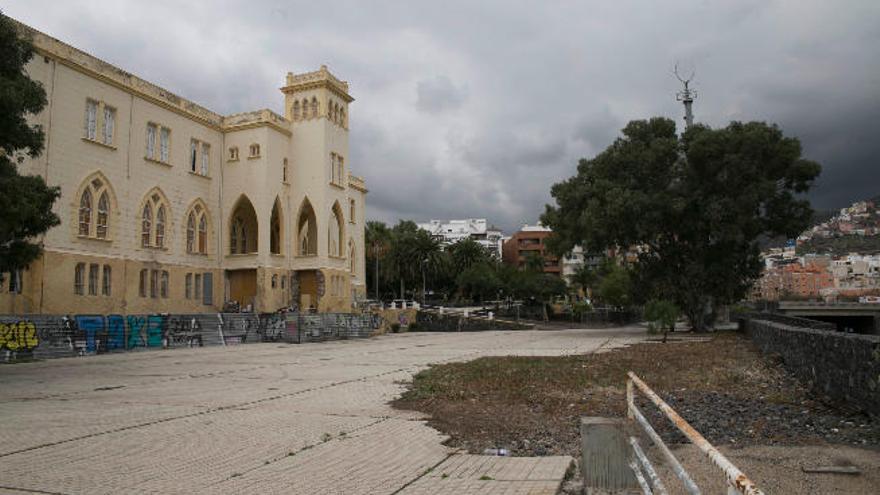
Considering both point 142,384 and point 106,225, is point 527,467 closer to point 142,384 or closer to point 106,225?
point 142,384

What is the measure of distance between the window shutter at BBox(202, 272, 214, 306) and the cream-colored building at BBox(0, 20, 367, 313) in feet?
0.22

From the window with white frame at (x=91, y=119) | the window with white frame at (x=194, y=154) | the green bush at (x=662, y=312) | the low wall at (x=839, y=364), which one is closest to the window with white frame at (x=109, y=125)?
the window with white frame at (x=91, y=119)

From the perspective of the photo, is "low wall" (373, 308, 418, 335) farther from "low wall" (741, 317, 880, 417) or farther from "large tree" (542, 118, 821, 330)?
"low wall" (741, 317, 880, 417)

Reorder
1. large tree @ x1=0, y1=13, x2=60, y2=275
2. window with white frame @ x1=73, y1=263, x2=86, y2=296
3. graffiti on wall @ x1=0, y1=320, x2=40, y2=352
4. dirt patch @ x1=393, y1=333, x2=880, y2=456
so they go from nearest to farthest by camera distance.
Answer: dirt patch @ x1=393, y1=333, x2=880, y2=456
large tree @ x1=0, y1=13, x2=60, y2=275
graffiti on wall @ x1=0, y1=320, x2=40, y2=352
window with white frame @ x1=73, y1=263, x2=86, y2=296

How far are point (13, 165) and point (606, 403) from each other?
16.0 m

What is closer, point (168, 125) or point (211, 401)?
point (211, 401)

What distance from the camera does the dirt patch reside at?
7.89 meters

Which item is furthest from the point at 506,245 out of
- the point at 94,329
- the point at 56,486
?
the point at 56,486

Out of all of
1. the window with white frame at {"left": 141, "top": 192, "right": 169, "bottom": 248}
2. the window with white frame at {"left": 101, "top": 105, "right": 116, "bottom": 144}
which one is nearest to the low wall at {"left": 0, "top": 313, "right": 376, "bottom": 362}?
the window with white frame at {"left": 141, "top": 192, "right": 169, "bottom": 248}

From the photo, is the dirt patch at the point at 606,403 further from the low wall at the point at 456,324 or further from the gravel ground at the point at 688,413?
the low wall at the point at 456,324

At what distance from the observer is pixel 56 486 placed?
568 cm

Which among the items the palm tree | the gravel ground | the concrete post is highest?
the palm tree

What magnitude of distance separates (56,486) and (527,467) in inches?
170

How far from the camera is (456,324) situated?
2221 inches
